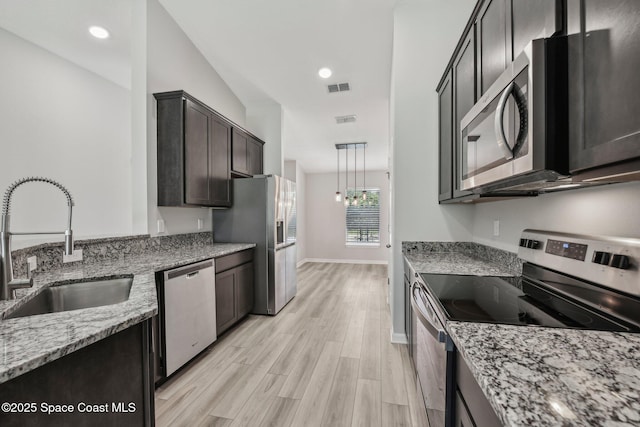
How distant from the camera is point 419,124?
2.62 m

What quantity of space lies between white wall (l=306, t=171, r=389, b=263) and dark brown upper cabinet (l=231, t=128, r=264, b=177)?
358 cm

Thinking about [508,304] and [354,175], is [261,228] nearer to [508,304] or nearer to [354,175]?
[508,304]

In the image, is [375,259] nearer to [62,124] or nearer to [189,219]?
[189,219]

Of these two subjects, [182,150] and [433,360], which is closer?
[433,360]

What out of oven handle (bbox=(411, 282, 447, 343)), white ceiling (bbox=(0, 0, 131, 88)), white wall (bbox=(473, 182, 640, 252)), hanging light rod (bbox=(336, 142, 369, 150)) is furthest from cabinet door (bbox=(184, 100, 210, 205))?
hanging light rod (bbox=(336, 142, 369, 150))

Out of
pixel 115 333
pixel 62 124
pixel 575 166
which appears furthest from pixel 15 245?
pixel 575 166

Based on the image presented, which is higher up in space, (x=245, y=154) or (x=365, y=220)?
(x=245, y=154)

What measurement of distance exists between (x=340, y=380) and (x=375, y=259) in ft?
18.0

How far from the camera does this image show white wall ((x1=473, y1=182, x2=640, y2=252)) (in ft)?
3.30

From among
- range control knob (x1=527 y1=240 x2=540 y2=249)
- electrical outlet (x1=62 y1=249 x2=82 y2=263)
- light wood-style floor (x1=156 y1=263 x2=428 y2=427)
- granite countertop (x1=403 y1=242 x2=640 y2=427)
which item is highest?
range control knob (x1=527 y1=240 x2=540 y2=249)

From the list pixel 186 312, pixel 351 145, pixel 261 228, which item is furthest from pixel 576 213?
pixel 351 145

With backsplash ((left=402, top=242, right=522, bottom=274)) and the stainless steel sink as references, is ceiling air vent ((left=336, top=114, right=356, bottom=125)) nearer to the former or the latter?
backsplash ((left=402, top=242, right=522, bottom=274))

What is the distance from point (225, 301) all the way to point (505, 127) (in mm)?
2817

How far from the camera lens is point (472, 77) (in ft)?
5.34
